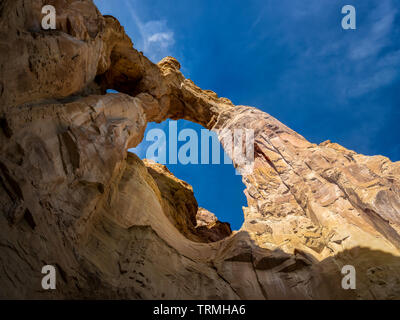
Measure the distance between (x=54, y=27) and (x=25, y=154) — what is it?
5010mm

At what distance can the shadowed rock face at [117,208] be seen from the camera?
6285mm

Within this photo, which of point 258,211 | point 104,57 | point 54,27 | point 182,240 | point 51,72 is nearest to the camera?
point 51,72

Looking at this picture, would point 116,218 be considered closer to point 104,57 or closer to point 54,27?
point 54,27

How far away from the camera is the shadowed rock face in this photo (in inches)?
247

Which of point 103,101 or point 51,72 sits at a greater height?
point 103,101

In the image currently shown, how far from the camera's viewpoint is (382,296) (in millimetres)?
7301

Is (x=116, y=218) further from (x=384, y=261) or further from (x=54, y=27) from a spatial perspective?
(x=384, y=261)

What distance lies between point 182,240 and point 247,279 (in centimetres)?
352

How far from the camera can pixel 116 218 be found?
9.37 metres

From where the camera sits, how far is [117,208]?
977cm

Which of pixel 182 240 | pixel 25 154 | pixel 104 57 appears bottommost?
pixel 182 240
